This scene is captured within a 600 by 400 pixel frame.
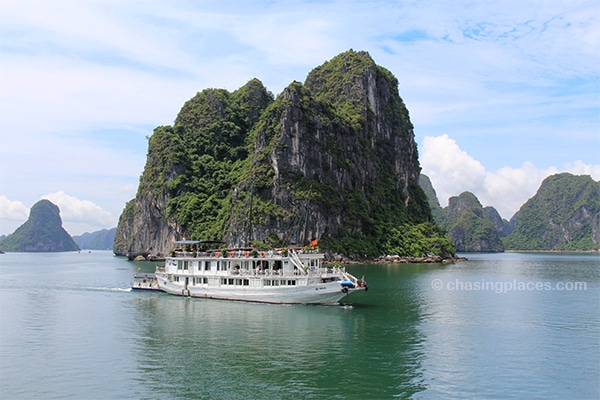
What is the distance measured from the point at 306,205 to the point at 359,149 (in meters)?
35.2

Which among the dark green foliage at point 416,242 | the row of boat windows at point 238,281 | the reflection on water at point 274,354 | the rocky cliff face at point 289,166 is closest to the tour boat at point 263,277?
the row of boat windows at point 238,281

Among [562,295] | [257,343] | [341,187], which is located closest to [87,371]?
[257,343]

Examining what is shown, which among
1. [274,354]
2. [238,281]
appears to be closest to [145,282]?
[238,281]

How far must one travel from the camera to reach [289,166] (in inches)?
4919

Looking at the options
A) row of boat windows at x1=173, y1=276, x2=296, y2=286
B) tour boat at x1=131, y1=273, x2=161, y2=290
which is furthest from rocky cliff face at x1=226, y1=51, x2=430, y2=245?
row of boat windows at x1=173, y1=276, x2=296, y2=286

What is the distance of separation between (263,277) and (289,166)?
249 feet

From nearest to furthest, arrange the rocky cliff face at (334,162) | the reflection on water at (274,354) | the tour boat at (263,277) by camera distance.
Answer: the reflection on water at (274,354) → the tour boat at (263,277) → the rocky cliff face at (334,162)

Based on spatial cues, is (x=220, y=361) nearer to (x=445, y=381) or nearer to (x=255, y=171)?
(x=445, y=381)

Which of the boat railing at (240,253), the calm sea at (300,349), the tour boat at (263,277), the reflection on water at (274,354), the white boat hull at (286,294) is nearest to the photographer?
the reflection on water at (274,354)

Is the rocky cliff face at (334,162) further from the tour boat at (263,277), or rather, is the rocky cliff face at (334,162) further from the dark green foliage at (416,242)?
the tour boat at (263,277)

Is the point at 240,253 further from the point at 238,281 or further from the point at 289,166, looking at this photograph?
the point at 289,166

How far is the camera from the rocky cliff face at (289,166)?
12112cm

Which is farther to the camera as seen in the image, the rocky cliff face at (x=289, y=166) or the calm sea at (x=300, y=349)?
the rocky cliff face at (x=289, y=166)

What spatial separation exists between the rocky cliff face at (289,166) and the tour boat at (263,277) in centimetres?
5080
